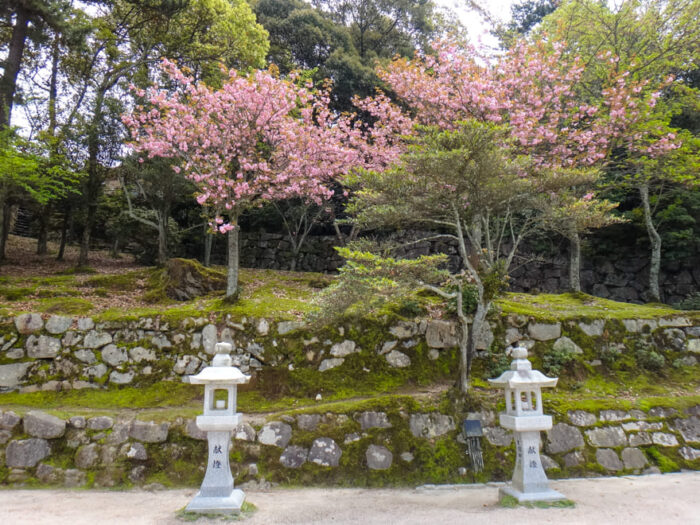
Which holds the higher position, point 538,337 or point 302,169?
point 302,169

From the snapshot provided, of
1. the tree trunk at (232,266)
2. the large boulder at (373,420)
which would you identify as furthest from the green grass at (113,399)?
the large boulder at (373,420)

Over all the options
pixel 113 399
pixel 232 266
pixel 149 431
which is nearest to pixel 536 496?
pixel 149 431

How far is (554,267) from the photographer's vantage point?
14.2 m

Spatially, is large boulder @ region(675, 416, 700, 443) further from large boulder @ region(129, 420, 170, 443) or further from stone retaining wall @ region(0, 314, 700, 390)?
large boulder @ region(129, 420, 170, 443)

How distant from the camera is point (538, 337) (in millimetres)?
7109

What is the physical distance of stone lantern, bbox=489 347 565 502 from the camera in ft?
13.7

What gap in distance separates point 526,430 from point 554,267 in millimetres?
11564

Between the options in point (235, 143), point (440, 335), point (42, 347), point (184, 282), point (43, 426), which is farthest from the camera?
point (184, 282)

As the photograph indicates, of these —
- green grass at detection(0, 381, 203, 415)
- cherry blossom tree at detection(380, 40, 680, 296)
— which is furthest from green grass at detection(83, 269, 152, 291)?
cherry blossom tree at detection(380, 40, 680, 296)

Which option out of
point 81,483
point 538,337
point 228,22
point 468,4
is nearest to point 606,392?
point 538,337

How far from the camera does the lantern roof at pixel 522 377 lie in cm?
443

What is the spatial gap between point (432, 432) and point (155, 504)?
3.49m

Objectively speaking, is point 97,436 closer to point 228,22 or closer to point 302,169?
point 302,169

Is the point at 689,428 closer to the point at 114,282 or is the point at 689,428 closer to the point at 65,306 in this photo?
the point at 65,306
